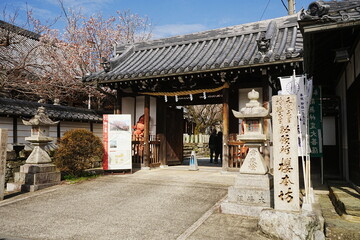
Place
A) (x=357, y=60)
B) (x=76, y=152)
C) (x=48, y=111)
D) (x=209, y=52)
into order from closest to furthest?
(x=357, y=60), (x=76, y=152), (x=209, y=52), (x=48, y=111)

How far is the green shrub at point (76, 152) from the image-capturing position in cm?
973

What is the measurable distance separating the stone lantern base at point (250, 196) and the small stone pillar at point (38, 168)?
5.96 m

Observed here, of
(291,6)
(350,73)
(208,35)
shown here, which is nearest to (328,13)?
(350,73)

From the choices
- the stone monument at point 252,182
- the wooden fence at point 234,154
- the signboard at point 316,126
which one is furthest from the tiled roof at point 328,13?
the wooden fence at point 234,154

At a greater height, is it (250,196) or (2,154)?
(2,154)

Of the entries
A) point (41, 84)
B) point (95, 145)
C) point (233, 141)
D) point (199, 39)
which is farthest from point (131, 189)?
point (41, 84)

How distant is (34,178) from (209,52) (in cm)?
830

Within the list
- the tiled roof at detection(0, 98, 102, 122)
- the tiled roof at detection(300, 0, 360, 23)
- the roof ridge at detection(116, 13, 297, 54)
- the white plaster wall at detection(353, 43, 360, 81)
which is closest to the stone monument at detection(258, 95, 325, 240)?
→ the tiled roof at detection(300, 0, 360, 23)

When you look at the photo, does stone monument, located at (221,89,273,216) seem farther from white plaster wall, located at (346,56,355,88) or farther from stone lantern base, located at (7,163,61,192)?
stone lantern base, located at (7,163,61,192)

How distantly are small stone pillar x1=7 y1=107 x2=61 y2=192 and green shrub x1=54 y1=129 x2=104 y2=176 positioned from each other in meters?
0.41

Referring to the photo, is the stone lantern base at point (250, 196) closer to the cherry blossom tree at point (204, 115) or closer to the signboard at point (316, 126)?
the signboard at point (316, 126)

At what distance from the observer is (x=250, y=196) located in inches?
241

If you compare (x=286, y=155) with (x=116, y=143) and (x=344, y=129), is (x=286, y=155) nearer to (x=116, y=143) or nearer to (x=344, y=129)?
(x=344, y=129)

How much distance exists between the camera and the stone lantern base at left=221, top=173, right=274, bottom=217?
5977mm
